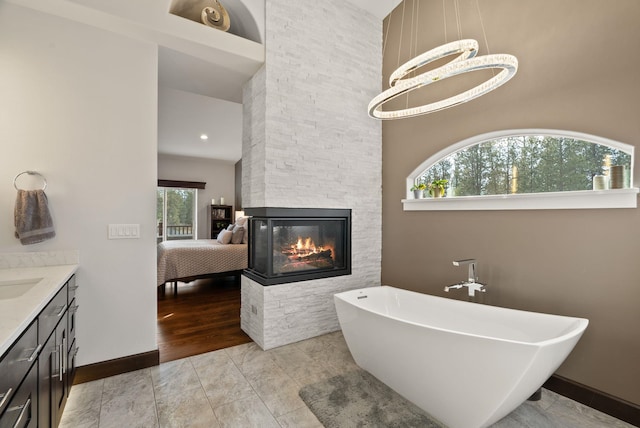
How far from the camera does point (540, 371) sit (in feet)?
4.80

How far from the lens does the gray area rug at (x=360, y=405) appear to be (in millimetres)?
1798

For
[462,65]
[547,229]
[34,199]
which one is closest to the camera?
[462,65]

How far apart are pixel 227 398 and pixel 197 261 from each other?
9.51 ft

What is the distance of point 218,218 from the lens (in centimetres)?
850

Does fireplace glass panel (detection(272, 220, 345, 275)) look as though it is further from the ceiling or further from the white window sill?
the ceiling

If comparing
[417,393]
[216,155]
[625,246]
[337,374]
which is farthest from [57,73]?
[216,155]

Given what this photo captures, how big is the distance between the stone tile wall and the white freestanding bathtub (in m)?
0.83

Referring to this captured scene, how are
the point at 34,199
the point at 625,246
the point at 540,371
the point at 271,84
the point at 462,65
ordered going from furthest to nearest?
the point at 271,84 < the point at 34,199 < the point at 625,246 < the point at 462,65 < the point at 540,371

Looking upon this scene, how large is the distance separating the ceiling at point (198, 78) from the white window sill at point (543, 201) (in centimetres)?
238

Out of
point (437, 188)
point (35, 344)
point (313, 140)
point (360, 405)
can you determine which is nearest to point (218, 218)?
point (313, 140)

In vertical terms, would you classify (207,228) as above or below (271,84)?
below

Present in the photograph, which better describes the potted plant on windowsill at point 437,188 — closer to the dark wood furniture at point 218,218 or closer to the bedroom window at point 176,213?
the dark wood furniture at point 218,218

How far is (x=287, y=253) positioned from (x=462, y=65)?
2146 mm

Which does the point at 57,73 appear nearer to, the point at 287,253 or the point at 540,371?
the point at 287,253
